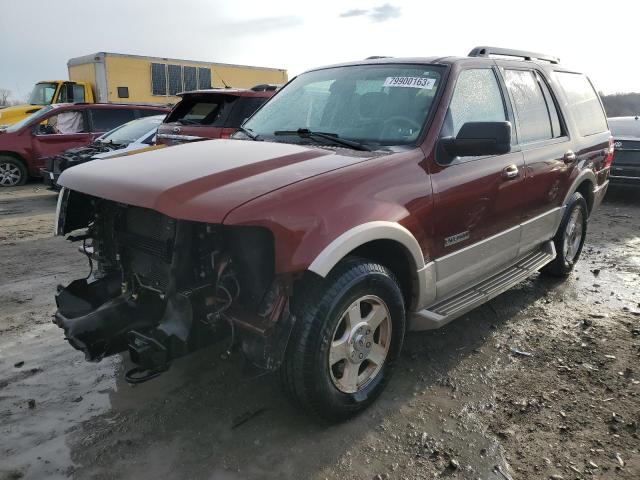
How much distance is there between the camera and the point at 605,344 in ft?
12.5

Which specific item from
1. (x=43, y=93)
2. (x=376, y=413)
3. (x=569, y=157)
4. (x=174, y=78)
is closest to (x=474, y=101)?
(x=569, y=157)

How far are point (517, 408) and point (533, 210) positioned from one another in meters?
1.76

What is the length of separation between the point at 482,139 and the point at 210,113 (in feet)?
16.2

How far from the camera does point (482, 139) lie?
302cm

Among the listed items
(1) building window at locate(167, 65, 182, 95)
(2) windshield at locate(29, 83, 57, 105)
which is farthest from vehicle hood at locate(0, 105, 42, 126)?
(1) building window at locate(167, 65, 182, 95)

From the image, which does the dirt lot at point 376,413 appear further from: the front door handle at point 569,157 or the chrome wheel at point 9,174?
the chrome wheel at point 9,174

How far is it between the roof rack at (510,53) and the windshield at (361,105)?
28.2 inches

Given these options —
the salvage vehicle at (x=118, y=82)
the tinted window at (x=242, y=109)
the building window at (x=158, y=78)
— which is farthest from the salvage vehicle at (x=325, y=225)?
the building window at (x=158, y=78)

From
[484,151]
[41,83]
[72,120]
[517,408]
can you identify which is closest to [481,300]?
[517,408]

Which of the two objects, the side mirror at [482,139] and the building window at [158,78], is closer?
the side mirror at [482,139]

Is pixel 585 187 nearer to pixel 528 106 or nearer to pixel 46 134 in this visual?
pixel 528 106

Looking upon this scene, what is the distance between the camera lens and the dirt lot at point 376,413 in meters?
2.53

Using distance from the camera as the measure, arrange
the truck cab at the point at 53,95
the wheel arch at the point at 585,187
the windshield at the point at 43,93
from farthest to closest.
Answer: the windshield at the point at 43,93 < the truck cab at the point at 53,95 < the wheel arch at the point at 585,187

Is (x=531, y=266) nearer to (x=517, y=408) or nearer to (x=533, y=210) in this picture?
(x=533, y=210)
